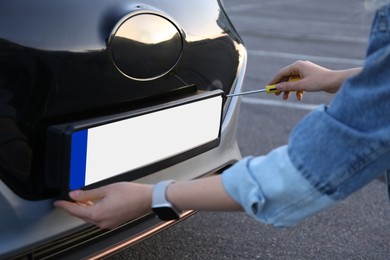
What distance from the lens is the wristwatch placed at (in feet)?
4.15

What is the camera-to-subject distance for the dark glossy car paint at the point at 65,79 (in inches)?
62.0

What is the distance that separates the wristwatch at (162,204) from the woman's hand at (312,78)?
67 cm

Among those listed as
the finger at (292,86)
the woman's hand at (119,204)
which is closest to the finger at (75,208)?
the woman's hand at (119,204)

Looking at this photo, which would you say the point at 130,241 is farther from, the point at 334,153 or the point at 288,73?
the point at 334,153

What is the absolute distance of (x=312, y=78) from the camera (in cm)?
180

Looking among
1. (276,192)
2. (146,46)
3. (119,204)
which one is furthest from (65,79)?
(276,192)

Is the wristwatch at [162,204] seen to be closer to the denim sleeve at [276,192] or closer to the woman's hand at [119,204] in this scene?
the woman's hand at [119,204]

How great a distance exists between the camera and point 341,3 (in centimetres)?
1487

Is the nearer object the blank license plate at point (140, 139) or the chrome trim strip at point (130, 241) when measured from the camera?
the blank license plate at point (140, 139)

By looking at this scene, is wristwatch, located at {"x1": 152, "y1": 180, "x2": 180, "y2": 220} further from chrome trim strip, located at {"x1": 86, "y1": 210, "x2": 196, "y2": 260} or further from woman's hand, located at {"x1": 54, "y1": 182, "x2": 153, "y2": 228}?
chrome trim strip, located at {"x1": 86, "y1": 210, "x2": 196, "y2": 260}

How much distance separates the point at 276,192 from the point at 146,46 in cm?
86

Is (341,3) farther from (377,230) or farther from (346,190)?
(346,190)

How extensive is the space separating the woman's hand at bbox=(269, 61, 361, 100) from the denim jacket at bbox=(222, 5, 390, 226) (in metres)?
0.65

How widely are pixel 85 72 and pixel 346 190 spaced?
879mm
